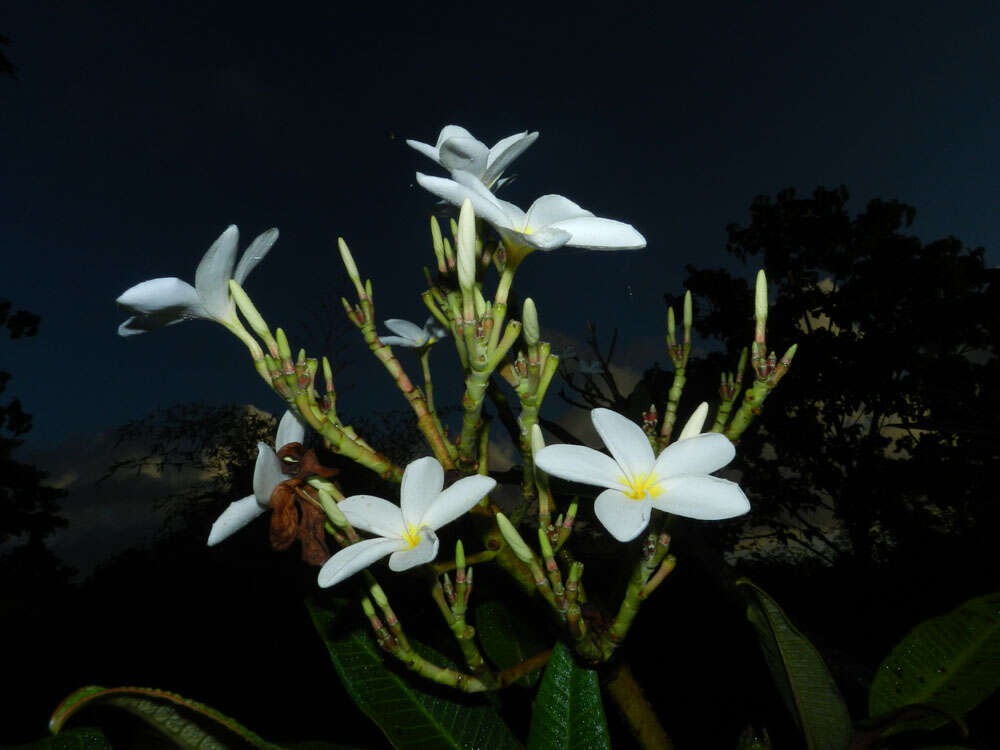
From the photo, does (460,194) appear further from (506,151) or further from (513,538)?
(513,538)

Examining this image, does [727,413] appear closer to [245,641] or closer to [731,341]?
[245,641]

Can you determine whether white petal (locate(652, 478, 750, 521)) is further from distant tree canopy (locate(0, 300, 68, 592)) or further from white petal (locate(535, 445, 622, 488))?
distant tree canopy (locate(0, 300, 68, 592))

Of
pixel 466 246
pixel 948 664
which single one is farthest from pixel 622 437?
pixel 948 664

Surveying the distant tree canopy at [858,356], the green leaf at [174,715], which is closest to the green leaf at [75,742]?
the green leaf at [174,715]

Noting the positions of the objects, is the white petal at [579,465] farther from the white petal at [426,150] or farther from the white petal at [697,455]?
the white petal at [426,150]

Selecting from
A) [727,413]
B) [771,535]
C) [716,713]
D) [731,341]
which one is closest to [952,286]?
[731,341]

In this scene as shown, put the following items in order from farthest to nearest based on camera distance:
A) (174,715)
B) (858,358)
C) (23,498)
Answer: (858,358) → (23,498) → (174,715)
